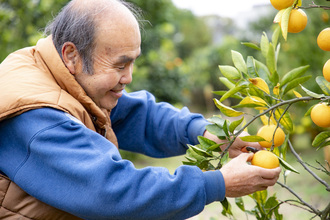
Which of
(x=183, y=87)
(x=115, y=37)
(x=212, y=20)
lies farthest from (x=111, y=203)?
(x=212, y=20)

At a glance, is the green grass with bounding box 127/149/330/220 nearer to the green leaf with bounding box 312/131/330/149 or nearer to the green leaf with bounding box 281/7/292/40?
the green leaf with bounding box 312/131/330/149

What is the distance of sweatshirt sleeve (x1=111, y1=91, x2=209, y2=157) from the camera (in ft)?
6.88

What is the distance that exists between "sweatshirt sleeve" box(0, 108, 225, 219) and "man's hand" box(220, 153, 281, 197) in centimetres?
4

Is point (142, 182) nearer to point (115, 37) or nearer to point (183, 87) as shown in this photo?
point (115, 37)

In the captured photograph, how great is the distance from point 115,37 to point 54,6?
4.08 metres

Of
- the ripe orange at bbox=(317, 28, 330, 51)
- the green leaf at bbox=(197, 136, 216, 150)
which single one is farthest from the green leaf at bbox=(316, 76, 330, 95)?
the green leaf at bbox=(197, 136, 216, 150)

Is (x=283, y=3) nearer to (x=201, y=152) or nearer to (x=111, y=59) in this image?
(x=201, y=152)

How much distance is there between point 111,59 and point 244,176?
718mm

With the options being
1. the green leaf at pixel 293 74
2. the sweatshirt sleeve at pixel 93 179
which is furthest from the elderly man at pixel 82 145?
the green leaf at pixel 293 74

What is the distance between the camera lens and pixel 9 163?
1467mm

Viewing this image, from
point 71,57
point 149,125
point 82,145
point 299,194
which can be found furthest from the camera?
point 299,194

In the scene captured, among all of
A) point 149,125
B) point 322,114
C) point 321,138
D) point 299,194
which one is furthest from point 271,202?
point 299,194

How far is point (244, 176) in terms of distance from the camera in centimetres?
135

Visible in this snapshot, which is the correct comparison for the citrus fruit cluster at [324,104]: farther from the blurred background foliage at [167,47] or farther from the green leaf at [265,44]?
the blurred background foliage at [167,47]
